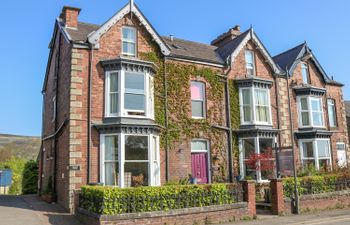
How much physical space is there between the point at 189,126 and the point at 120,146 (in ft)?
15.8

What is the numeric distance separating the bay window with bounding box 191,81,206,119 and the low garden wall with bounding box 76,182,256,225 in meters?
6.49

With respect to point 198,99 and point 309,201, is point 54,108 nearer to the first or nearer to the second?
point 198,99

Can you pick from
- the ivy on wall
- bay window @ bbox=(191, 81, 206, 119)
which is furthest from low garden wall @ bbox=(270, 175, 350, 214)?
bay window @ bbox=(191, 81, 206, 119)

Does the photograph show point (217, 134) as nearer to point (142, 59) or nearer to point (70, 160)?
point (142, 59)

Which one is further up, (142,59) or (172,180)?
(142,59)

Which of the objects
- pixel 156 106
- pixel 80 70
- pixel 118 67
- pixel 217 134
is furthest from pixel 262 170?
pixel 80 70

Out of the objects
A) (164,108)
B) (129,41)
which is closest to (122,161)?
(164,108)

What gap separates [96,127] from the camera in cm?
1697

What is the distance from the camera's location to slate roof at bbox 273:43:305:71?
83.4ft

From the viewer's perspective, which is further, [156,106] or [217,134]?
[217,134]

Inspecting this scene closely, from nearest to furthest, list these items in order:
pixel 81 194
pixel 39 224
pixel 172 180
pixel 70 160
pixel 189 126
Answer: pixel 39 224, pixel 81 194, pixel 70 160, pixel 172 180, pixel 189 126

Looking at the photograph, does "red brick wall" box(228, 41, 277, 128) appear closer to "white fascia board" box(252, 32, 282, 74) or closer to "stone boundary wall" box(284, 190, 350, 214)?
"white fascia board" box(252, 32, 282, 74)

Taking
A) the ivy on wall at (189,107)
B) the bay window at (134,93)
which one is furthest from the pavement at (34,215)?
the ivy on wall at (189,107)

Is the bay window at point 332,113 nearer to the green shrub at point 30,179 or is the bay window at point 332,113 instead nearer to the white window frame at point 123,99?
the white window frame at point 123,99
